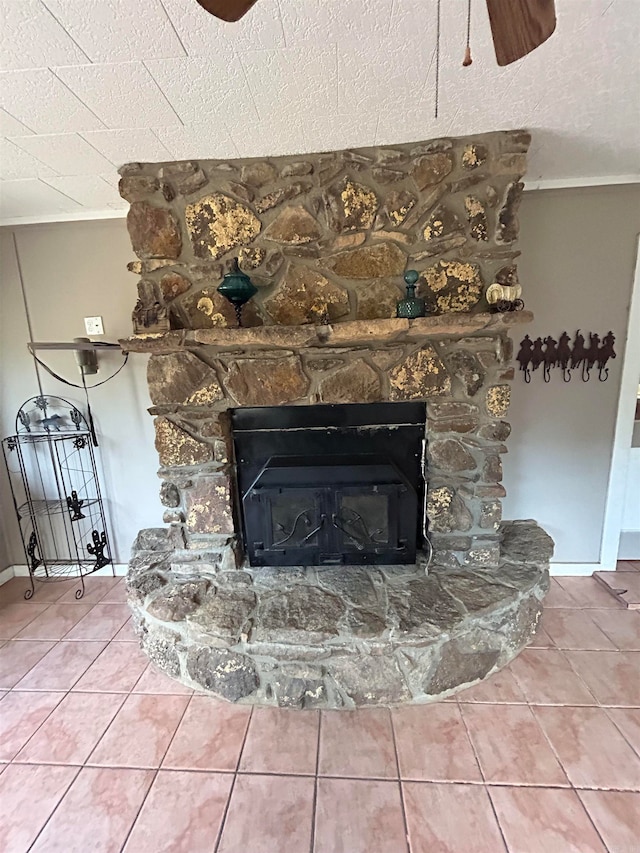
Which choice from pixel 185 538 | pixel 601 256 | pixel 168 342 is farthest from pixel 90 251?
pixel 601 256

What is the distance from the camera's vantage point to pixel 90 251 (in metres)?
2.29

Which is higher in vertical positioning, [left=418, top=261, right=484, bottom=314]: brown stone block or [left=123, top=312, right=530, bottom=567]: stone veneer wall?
[left=418, top=261, right=484, bottom=314]: brown stone block

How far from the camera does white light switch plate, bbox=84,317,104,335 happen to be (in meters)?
2.35

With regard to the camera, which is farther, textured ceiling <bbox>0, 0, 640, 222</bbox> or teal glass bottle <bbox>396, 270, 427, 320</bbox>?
teal glass bottle <bbox>396, 270, 427, 320</bbox>

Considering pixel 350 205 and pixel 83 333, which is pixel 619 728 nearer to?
pixel 350 205

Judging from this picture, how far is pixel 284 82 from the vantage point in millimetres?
1269

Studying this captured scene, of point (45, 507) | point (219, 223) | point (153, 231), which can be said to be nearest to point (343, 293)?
point (219, 223)

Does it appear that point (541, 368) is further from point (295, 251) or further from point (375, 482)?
point (295, 251)

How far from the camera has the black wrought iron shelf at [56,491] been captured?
96.3 inches

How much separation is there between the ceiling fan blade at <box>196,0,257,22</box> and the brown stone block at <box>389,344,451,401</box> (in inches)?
48.2

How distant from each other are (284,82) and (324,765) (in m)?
2.15

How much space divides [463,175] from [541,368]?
3.57 feet

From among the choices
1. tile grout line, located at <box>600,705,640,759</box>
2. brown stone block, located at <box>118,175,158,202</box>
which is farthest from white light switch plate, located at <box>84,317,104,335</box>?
tile grout line, located at <box>600,705,640,759</box>

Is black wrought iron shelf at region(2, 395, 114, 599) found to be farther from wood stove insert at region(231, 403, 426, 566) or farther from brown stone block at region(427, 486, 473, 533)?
brown stone block at region(427, 486, 473, 533)
